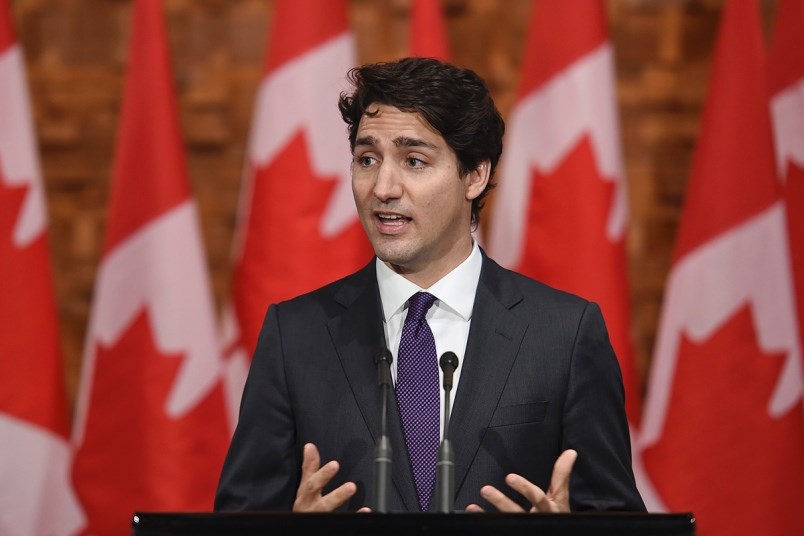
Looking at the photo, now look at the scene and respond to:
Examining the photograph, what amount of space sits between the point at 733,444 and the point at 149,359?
1.72m

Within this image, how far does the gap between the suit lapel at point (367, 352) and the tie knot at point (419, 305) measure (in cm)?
6

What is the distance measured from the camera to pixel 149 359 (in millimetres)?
3131

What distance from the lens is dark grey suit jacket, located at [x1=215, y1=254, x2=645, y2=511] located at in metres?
1.75

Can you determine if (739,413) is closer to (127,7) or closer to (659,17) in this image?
(659,17)

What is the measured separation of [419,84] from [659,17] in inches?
78.6

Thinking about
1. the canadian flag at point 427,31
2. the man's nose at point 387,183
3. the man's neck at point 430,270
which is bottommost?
the man's neck at point 430,270

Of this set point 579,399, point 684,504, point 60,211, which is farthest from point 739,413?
point 60,211

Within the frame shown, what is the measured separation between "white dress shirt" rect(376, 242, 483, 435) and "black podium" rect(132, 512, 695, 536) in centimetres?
61

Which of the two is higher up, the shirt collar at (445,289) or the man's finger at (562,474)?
the shirt collar at (445,289)

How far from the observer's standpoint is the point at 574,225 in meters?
3.13

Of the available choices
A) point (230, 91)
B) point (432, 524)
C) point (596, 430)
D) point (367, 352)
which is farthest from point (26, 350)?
point (432, 524)

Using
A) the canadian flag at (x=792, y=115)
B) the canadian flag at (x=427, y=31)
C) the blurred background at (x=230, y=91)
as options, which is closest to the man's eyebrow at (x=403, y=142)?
the canadian flag at (x=427, y=31)

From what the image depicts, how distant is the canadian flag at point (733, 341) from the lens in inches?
117

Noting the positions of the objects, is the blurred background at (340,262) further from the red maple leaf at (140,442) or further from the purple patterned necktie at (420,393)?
the purple patterned necktie at (420,393)
